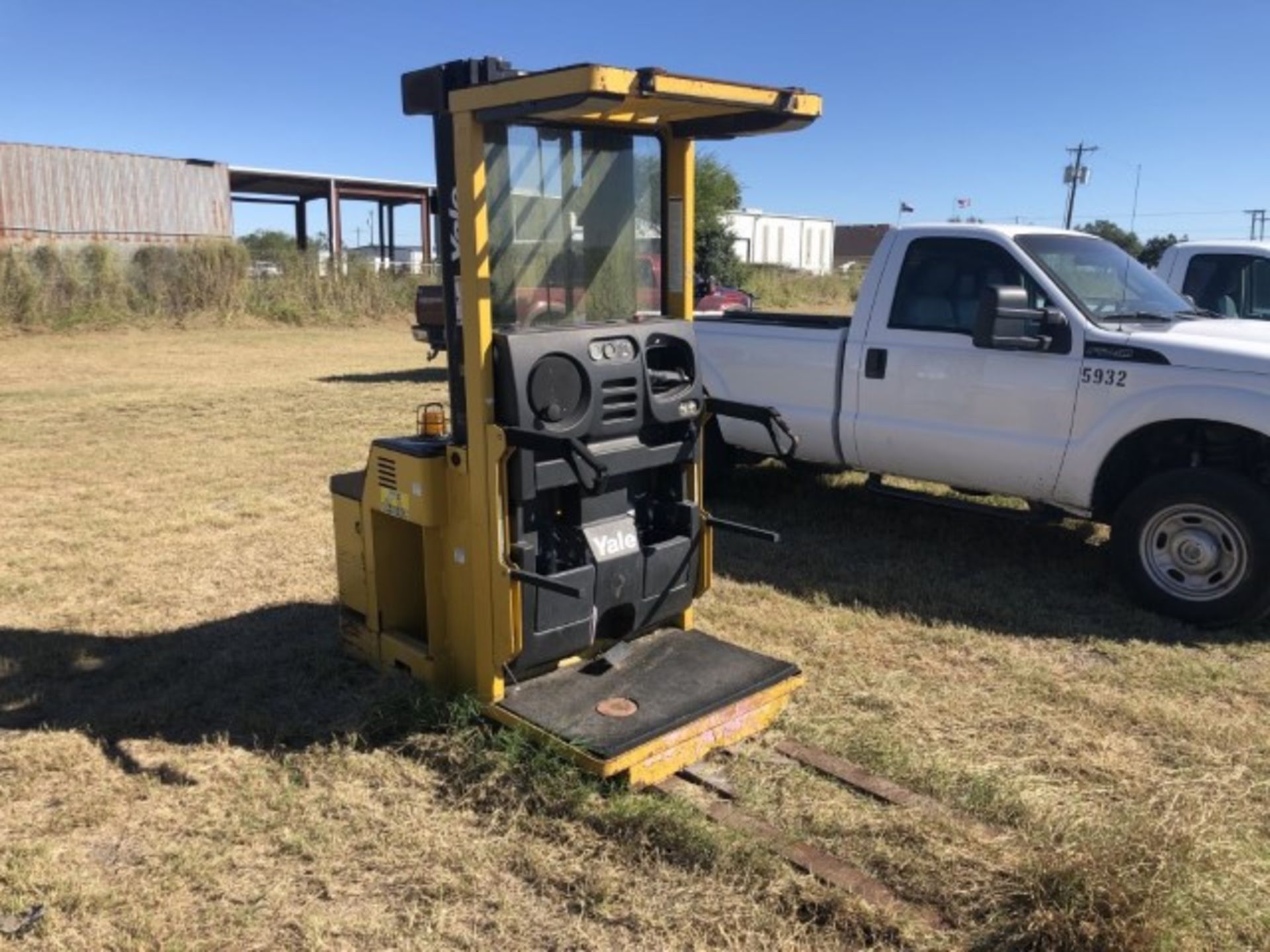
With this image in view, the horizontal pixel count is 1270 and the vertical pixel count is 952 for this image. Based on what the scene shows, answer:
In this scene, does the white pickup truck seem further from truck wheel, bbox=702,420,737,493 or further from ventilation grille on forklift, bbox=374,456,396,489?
ventilation grille on forklift, bbox=374,456,396,489

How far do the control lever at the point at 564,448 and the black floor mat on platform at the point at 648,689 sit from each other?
2.78ft

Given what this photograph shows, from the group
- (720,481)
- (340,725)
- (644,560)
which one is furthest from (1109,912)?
(720,481)

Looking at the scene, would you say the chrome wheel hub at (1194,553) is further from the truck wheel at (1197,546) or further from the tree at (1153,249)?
the tree at (1153,249)

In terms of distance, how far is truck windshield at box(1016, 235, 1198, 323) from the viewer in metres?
5.88

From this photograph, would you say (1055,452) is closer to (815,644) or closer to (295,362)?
(815,644)

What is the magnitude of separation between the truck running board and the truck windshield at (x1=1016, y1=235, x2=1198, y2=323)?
1116 mm

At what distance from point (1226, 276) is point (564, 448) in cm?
697

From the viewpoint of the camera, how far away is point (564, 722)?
151 inches

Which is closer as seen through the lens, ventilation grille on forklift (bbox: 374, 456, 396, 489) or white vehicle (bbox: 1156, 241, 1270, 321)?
ventilation grille on forklift (bbox: 374, 456, 396, 489)

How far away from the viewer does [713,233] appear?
3794 centimetres

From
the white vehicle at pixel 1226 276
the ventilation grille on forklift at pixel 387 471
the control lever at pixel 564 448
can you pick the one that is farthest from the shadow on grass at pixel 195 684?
the white vehicle at pixel 1226 276

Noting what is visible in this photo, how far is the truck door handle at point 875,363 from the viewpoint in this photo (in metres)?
6.42

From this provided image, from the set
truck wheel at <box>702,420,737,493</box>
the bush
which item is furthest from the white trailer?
truck wheel at <box>702,420,737,493</box>

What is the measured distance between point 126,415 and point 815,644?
9299 mm
